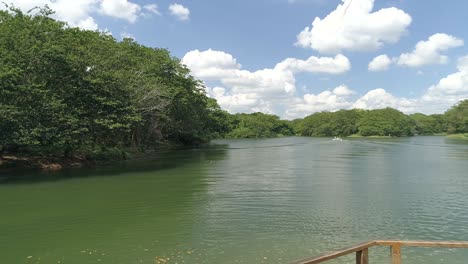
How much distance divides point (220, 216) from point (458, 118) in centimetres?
13115

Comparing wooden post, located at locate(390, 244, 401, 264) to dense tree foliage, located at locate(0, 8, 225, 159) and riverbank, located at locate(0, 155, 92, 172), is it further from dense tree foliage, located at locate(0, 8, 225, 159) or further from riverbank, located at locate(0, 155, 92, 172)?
riverbank, located at locate(0, 155, 92, 172)

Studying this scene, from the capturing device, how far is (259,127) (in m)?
148

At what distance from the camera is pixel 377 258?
1034 cm

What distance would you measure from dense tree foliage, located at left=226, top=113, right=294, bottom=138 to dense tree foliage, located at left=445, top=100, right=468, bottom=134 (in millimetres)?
61141

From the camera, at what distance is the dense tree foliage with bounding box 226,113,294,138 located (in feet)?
465

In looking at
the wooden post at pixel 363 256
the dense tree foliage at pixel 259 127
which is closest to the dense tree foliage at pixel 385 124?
the dense tree foliage at pixel 259 127

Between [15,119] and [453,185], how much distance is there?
2751 centimetres

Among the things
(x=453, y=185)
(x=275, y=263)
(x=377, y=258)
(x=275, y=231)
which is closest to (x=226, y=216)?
(x=275, y=231)

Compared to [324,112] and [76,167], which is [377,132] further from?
[76,167]

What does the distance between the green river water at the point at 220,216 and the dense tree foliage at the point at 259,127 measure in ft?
373

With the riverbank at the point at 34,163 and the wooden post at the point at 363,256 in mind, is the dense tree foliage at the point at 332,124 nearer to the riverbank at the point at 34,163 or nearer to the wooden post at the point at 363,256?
the riverbank at the point at 34,163

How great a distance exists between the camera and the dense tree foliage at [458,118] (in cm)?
12288

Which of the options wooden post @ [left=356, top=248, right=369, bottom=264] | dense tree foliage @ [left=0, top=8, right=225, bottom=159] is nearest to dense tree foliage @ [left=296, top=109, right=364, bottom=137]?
dense tree foliage @ [left=0, top=8, right=225, bottom=159]

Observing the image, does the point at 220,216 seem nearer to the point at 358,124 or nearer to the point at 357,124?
the point at 358,124
